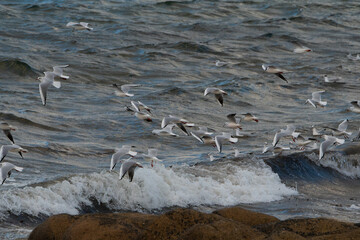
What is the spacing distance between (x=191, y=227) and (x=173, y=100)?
1363 cm

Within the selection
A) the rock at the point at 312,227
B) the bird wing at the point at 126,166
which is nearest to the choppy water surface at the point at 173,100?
the bird wing at the point at 126,166

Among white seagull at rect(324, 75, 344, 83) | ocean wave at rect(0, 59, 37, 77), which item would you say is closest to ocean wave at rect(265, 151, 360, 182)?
white seagull at rect(324, 75, 344, 83)

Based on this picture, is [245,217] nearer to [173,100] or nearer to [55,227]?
[55,227]

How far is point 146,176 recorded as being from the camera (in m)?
12.3

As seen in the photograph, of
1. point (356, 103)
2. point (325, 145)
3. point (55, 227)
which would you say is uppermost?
point (55, 227)

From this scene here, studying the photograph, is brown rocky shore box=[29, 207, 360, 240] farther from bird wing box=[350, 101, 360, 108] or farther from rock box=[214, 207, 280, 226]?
bird wing box=[350, 101, 360, 108]

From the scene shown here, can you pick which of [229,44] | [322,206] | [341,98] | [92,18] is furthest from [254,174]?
[92,18]

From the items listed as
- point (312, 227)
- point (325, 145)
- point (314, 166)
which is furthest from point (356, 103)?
point (312, 227)

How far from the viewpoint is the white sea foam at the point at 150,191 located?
10805 millimetres

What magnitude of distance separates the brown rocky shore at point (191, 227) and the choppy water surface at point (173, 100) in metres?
2.80

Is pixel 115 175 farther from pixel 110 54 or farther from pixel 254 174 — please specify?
pixel 110 54

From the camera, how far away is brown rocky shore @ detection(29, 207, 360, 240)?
6105mm

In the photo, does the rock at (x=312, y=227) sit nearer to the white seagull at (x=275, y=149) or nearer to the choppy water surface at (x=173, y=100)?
the choppy water surface at (x=173, y=100)

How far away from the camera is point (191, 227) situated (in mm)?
6238
